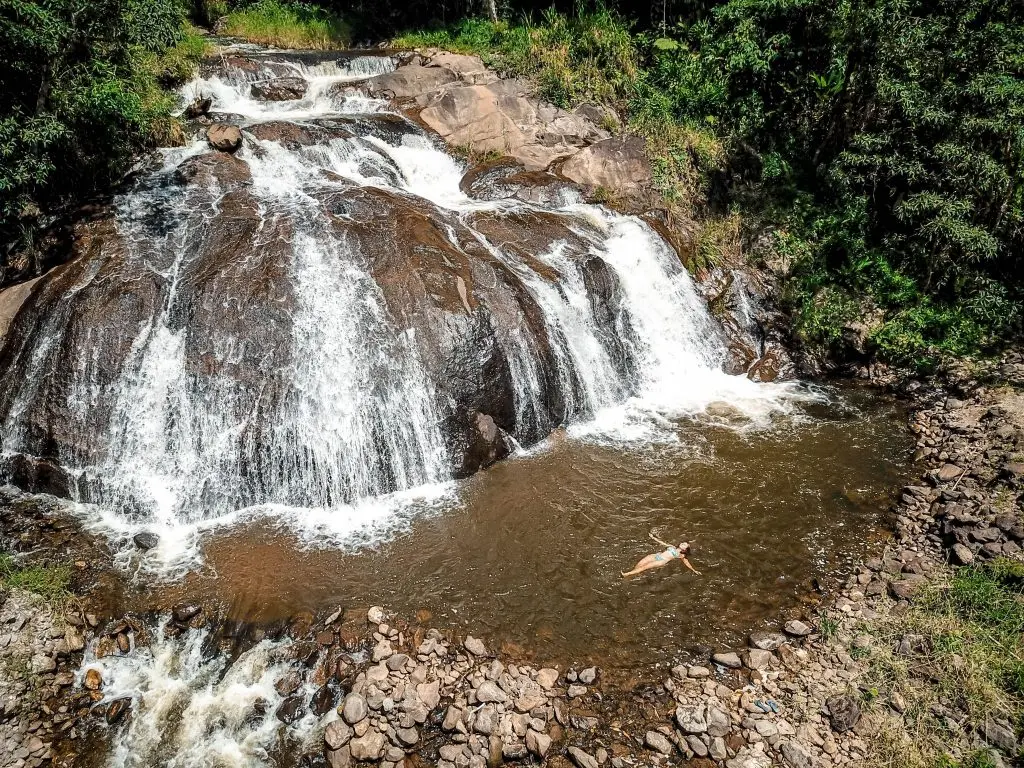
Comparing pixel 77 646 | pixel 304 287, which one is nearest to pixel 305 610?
pixel 77 646

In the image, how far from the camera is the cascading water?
861 cm

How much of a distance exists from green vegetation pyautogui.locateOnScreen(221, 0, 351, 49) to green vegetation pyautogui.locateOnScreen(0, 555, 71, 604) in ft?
68.2

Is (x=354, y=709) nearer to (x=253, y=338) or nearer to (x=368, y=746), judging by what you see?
(x=368, y=746)

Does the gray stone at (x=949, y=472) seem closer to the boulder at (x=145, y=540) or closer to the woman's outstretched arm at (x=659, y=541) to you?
the woman's outstretched arm at (x=659, y=541)

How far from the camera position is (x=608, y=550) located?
7.89 metres

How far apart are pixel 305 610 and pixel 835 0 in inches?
641

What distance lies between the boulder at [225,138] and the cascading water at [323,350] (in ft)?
0.87

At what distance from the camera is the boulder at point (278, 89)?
16.2 meters

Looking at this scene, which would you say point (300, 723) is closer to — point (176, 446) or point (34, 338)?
point (176, 446)

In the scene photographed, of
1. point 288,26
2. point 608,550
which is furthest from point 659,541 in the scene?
point 288,26

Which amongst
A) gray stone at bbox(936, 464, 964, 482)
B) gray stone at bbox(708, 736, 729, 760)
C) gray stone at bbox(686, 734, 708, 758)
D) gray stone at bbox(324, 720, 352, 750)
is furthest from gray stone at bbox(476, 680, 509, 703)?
gray stone at bbox(936, 464, 964, 482)

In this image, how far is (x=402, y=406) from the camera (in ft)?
30.3

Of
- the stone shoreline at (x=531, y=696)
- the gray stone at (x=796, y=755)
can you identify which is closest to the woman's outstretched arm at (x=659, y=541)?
the stone shoreline at (x=531, y=696)

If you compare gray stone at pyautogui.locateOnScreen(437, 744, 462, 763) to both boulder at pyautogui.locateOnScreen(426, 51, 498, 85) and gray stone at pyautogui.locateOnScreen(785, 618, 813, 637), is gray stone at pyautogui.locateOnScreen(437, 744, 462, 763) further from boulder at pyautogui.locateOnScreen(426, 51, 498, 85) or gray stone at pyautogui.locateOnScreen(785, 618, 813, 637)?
boulder at pyautogui.locateOnScreen(426, 51, 498, 85)
